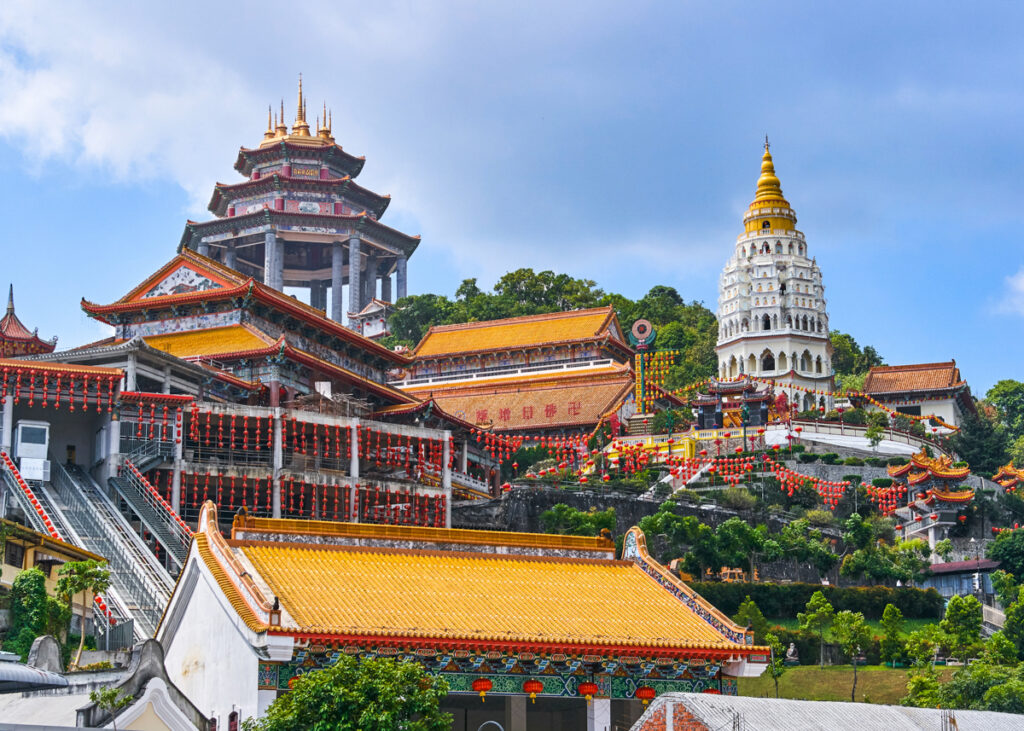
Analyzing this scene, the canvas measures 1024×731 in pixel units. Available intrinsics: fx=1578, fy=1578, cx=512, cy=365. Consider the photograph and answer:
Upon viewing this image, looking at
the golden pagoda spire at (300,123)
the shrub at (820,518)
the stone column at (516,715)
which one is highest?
the golden pagoda spire at (300,123)

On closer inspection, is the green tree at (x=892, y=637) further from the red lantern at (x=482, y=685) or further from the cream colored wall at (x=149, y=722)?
the cream colored wall at (x=149, y=722)

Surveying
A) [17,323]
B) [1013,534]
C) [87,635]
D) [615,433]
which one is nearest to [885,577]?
[1013,534]

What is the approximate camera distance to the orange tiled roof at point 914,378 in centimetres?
9962

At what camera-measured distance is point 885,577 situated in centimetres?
6362

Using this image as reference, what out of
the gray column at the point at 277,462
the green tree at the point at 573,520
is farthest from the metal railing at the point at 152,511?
the green tree at the point at 573,520

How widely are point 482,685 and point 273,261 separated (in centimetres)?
8019

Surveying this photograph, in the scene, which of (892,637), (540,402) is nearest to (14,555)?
(892,637)

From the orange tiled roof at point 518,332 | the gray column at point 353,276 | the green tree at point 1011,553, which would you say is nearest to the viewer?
the green tree at point 1011,553

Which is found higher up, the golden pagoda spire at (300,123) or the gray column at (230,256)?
the golden pagoda spire at (300,123)

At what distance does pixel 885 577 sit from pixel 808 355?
35981mm

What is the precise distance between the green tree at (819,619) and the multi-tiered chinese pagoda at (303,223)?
58.6m

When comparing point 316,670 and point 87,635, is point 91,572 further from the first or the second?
point 316,670

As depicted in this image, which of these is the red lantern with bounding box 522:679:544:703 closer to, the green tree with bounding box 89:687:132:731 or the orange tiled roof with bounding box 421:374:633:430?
the green tree with bounding box 89:687:132:731

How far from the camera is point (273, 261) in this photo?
10512 centimetres
